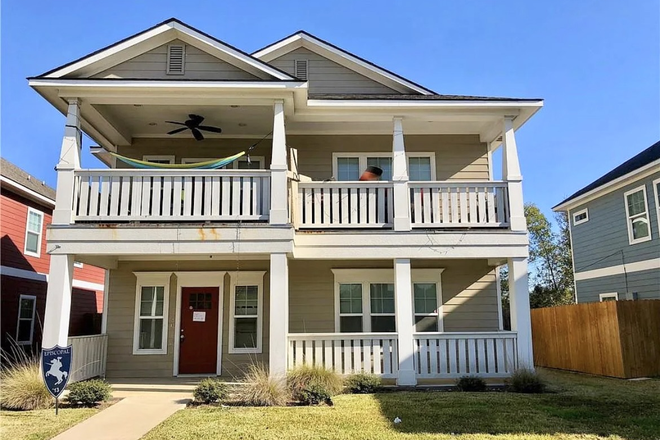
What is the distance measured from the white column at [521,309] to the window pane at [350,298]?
340 centimetres

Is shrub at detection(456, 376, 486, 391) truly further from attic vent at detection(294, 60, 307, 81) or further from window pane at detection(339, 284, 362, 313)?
attic vent at detection(294, 60, 307, 81)

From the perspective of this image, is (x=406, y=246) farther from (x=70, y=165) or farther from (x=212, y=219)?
(x=70, y=165)

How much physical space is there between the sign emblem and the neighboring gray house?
15.2m

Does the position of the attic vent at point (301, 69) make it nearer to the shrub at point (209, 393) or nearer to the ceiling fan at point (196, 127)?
the ceiling fan at point (196, 127)

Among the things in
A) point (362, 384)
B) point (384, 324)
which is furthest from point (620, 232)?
point (362, 384)

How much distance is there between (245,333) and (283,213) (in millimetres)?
3787

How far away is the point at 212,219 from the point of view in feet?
30.6

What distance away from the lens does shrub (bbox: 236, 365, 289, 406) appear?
8037mm

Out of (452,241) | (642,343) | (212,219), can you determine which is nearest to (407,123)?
(452,241)

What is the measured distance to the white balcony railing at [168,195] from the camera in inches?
368

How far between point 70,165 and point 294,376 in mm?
5569

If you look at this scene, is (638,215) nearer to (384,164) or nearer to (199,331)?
(384,164)

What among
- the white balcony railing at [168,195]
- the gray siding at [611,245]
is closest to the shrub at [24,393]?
the white balcony railing at [168,195]

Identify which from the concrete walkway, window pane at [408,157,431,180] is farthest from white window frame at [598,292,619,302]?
the concrete walkway
